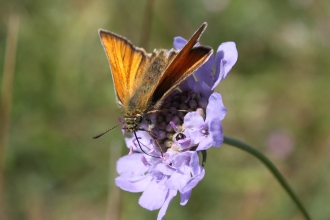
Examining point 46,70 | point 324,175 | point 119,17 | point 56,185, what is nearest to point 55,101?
point 46,70

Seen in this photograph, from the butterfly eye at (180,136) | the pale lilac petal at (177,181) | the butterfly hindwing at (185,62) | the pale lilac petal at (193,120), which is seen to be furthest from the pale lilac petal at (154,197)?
the butterfly hindwing at (185,62)

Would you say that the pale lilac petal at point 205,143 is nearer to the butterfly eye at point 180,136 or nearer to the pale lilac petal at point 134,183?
the butterfly eye at point 180,136

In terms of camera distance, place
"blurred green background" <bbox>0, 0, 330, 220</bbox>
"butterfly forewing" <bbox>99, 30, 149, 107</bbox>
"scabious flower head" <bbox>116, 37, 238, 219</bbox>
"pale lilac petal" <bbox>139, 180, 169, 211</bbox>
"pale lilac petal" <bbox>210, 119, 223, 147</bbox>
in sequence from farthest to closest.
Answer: "blurred green background" <bbox>0, 0, 330, 220</bbox>, "butterfly forewing" <bbox>99, 30, 149, 107</bbox>, "pale lilac petal" <bbox>139, 180, 169, 211</bbox>, "scabious flower head" <bbox>116, 37, 238, 219</bbox>, "pale lilac petal" <bbox>210, 119, 223, 147</bbox>

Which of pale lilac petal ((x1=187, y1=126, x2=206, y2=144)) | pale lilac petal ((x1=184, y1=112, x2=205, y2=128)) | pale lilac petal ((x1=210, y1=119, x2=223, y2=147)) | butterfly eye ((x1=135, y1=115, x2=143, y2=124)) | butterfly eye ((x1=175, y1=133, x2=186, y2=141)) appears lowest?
butterfly eye ((x1=175, y1=133, x2=186, y2=141))

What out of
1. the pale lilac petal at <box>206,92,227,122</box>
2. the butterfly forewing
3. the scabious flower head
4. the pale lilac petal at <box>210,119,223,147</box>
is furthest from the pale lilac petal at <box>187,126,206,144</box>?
the butterfly forewing

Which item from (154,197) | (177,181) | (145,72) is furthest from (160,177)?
(145,72)

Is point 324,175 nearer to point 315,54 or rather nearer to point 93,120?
point 315,54

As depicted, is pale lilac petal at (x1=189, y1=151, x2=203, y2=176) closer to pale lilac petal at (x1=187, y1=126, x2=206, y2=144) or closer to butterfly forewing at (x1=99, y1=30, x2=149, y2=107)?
pale lilac petal at (x1=187, y1=126, x2=206, y2=144)
